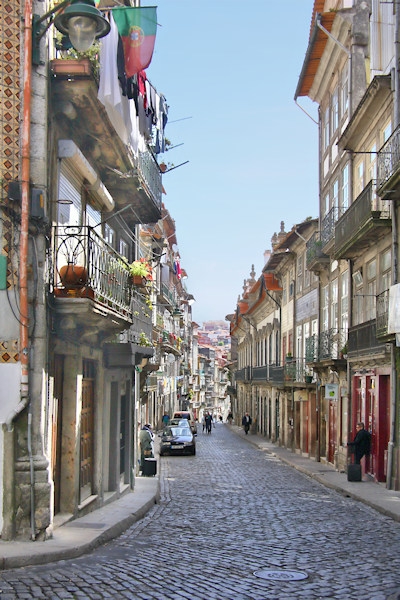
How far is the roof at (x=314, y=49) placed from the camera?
26000 millimetres

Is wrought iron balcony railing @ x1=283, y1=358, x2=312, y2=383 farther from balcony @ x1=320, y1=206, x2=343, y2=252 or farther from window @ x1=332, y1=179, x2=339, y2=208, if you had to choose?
window @ x1=332, y1=179, x2=339, y2=208

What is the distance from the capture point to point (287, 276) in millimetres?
39406

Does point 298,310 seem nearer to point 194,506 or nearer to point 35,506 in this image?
point 194,506

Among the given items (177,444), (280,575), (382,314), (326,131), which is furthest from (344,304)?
(280,575)

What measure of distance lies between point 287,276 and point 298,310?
389cm

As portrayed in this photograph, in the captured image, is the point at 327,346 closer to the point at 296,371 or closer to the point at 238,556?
the point at 296,371

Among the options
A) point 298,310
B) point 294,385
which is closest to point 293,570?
point 294,385

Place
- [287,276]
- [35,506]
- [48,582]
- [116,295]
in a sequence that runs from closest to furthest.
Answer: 1. [48,582]
2. [35,506]
3. [116,295]
4. [287,276]

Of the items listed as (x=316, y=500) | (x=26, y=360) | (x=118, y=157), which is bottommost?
(x=316, y=500)

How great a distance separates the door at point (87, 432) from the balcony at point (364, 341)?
807 centimetres

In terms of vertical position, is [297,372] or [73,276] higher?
[73,276]

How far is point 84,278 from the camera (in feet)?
35.8

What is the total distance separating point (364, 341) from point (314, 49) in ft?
39.5

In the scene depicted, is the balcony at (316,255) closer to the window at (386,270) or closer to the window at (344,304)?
the window at (344,304)
